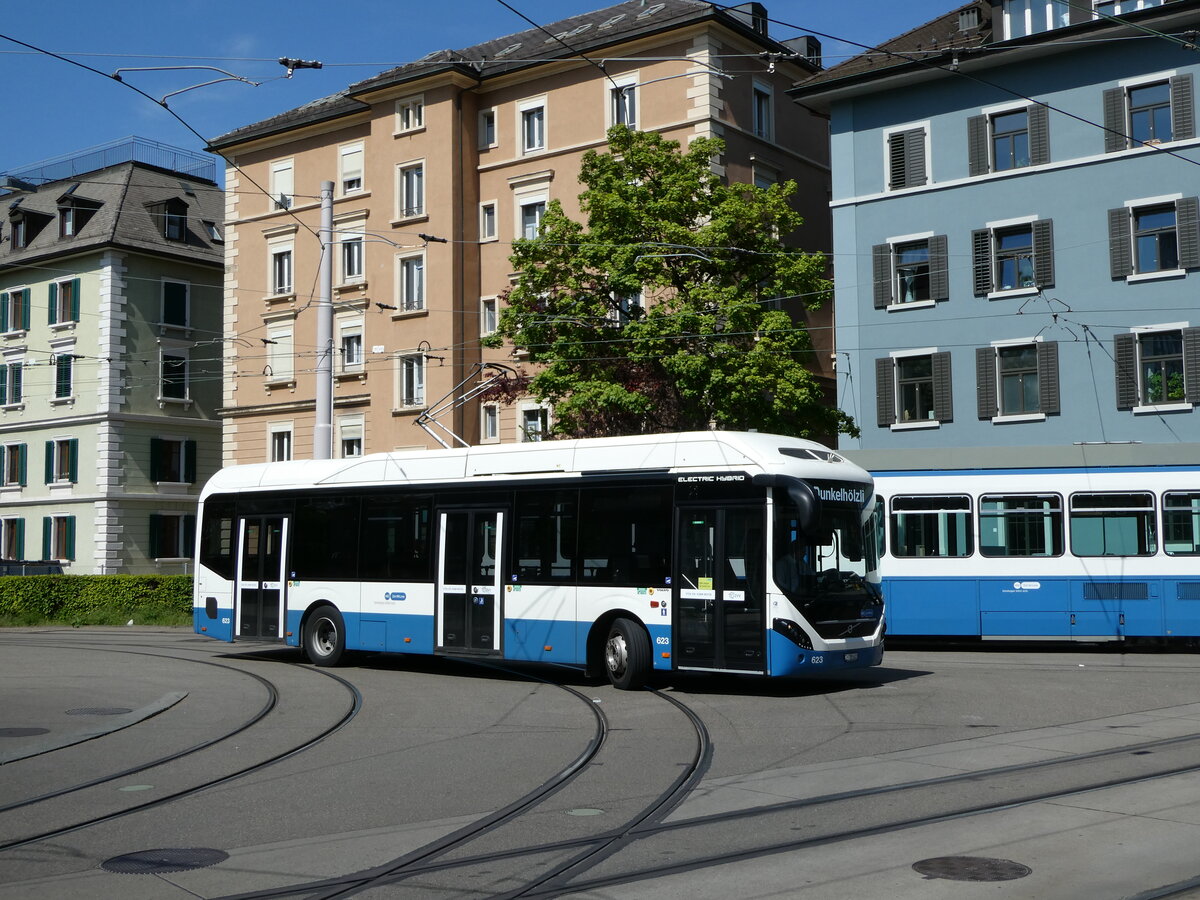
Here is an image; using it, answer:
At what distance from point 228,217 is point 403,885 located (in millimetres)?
Result: 44255

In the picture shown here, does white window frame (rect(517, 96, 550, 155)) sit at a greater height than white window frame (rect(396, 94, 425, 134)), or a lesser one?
lesser

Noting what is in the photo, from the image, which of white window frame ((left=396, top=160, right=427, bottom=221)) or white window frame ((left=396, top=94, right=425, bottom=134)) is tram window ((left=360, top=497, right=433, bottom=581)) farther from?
white window frame ((left=396, top=94, right=425, bottom=134))

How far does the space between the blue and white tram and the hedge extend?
19545mm

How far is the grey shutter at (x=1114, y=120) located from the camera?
31016mm

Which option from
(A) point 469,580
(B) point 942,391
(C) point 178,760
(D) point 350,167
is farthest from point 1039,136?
(C) point 178,760

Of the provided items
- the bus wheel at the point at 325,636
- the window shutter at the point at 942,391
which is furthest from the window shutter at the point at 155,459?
the bus wheel at the point at 325,636

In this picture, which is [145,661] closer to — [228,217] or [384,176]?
[384,176]

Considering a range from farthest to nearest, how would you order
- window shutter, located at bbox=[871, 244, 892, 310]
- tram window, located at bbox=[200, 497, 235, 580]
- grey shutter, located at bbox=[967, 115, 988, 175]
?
window shutter, located at bbox=[871, 244, 892, 310] < grey shutter, located at bbox=[967, 115, 988, 175] < tram window, located at bbox=[200, 497, 235, 580]

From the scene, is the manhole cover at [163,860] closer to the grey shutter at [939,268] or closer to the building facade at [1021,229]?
the building facade at [1021,229]

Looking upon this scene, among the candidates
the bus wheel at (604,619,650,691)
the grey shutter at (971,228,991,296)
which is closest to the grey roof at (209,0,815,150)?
the grey shutter at (971,228,991,296)

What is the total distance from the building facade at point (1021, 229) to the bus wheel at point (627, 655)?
1501cm

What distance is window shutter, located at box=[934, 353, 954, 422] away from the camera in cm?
3316

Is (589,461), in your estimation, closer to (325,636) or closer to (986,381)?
(325,636)

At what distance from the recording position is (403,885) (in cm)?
709
